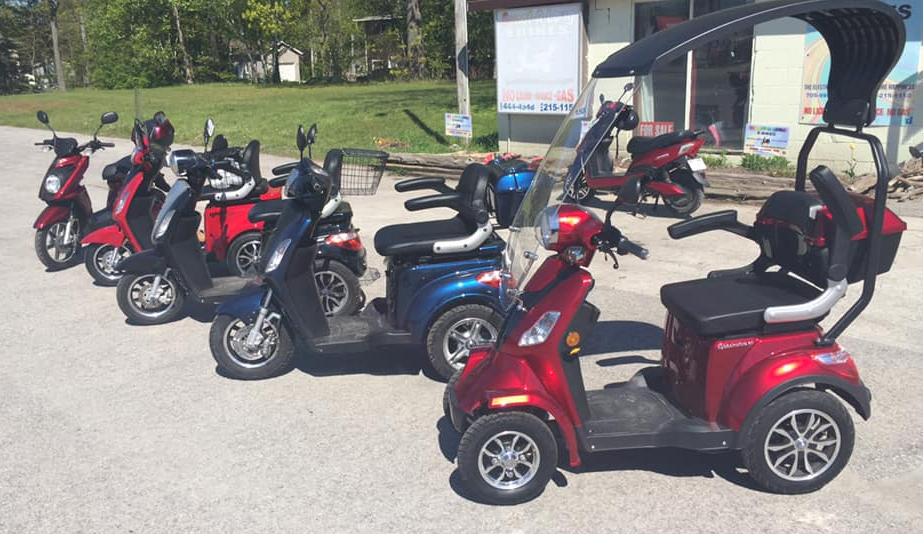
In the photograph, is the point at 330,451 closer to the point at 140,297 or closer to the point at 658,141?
the point at 140,297

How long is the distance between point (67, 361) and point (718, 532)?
14.7 ft

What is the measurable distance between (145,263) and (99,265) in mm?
1535

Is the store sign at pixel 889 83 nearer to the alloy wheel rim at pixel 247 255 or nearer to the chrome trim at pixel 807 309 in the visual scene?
the chrome trim at pixel 807 309

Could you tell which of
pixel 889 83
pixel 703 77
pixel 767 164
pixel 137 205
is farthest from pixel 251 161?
pixel 889 83

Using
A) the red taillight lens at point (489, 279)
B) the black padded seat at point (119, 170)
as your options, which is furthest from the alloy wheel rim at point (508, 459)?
the black padded seat at point (119, 170)

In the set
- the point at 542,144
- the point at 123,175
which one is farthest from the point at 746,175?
the point at 123,175

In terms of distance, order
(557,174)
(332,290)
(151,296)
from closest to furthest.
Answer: (557,174) < (332,290) < (151,296)

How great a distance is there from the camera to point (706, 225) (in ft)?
13.2

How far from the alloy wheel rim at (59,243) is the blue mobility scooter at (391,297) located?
12.3ft

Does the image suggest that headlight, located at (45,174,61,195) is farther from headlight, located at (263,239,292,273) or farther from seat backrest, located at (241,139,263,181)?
headlight, located at (263,239,292,273)

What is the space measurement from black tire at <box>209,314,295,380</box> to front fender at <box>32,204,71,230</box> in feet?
12.1

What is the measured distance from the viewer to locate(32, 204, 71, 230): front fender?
7738 mm

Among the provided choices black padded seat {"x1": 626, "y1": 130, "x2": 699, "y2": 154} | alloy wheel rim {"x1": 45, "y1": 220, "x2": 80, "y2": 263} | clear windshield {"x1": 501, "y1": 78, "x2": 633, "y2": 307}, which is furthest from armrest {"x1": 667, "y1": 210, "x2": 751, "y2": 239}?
alloy wheel rim {"x1": 45, "y1": 220, "x2": 80, "y2": 263}

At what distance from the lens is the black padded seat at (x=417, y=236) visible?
16.3 feet
